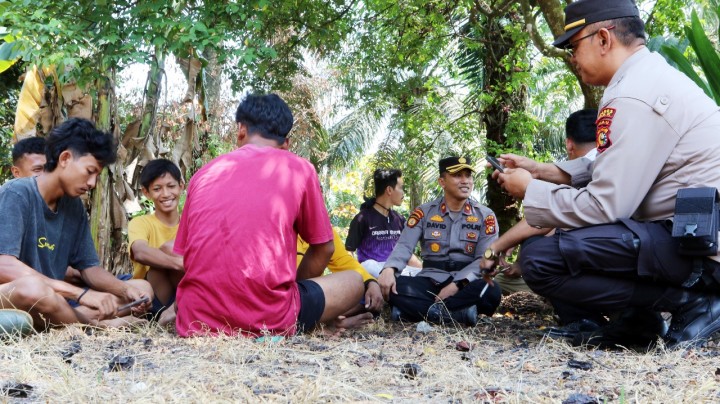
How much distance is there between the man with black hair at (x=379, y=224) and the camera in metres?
7.13

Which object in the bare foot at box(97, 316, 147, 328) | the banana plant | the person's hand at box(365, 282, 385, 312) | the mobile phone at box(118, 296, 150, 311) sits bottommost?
the person's hand at box(365, 282, 385, 312)

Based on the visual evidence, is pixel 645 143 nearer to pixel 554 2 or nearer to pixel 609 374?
pixel 609 374

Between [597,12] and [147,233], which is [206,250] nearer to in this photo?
[147,233]

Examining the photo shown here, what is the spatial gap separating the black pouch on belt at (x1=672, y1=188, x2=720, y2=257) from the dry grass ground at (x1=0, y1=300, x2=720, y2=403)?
450 mm

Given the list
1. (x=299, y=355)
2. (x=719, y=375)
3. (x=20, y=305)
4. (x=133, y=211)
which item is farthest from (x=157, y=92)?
(x=719, y=375)

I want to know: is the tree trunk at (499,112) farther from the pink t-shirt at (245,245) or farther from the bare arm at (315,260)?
the pink t-shirt at (245,245)

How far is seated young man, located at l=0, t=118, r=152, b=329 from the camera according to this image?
3.69m

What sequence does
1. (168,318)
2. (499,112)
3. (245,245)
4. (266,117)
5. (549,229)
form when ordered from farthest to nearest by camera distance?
(499,112), (168,318), (549,229), (266,117), (245,245)

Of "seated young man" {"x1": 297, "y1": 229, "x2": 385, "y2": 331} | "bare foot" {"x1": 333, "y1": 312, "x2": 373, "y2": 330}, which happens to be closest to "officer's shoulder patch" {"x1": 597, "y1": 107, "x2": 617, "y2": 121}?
"seated young man" {"x1": 297, "y1": 229, "x2": 385, "y2": 331}

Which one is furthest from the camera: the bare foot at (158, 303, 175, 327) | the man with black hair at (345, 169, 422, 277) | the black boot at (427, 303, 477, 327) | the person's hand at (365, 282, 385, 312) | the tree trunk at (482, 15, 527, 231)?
the tree trunk at (482, 15, 527, 231)

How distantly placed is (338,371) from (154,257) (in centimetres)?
236

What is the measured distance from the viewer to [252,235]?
3545 mm

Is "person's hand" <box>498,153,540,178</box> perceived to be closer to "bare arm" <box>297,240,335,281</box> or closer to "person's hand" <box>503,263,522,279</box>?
"person's hand" <box>503,263,522,279</box>

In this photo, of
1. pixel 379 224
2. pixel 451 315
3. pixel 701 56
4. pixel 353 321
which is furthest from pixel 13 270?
pixel 701 56
